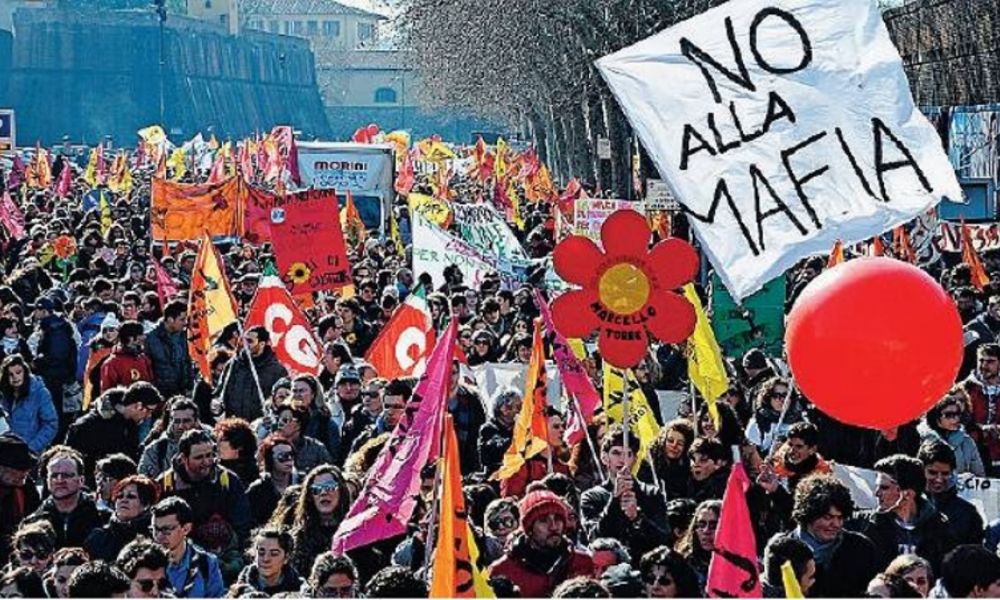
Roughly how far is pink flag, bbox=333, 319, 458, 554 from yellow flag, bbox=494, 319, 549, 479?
1.68m

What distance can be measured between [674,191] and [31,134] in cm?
10587

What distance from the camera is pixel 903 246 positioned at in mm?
18109

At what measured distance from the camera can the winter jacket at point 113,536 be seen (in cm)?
858

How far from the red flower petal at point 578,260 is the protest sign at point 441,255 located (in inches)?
397

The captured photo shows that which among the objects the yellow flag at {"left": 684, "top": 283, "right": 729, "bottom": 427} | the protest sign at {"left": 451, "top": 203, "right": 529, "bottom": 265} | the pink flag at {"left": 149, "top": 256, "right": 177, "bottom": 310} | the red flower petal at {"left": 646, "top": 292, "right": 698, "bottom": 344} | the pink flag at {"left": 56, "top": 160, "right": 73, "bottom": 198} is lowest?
the yellow flag at {"left": 684, "top": 283, "right": 729, "bottom": 427}

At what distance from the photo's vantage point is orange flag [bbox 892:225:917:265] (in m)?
17.9

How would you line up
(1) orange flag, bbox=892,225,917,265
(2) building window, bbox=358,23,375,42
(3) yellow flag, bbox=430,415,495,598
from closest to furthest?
(3) yellow flag, bbox=430,415,495,598
(1) orange flag, bbox=892,225,917,265
(2) building window, bbox=358,23,375,42

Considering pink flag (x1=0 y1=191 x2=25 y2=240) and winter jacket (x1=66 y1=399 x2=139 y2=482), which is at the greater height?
pink flag (x1=0 y1=191 x2=25 y2=240)

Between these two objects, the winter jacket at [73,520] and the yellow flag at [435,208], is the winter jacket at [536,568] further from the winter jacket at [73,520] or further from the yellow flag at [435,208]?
the yellow flag at [435,208]

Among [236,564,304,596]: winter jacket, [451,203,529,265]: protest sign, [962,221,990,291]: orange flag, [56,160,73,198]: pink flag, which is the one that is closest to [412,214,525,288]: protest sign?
[451,203,529,265]: protest sign

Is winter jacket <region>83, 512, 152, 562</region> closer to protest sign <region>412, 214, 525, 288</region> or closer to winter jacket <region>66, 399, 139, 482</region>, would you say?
winter jacket <region>66, 399, 139, 482</region>

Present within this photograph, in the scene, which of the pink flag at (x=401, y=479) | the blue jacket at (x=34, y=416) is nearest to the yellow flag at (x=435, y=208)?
the blue jacket at (x=34, y=416)

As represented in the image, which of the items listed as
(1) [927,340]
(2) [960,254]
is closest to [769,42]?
(1) [927,340]

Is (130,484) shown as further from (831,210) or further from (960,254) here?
(960,254)
